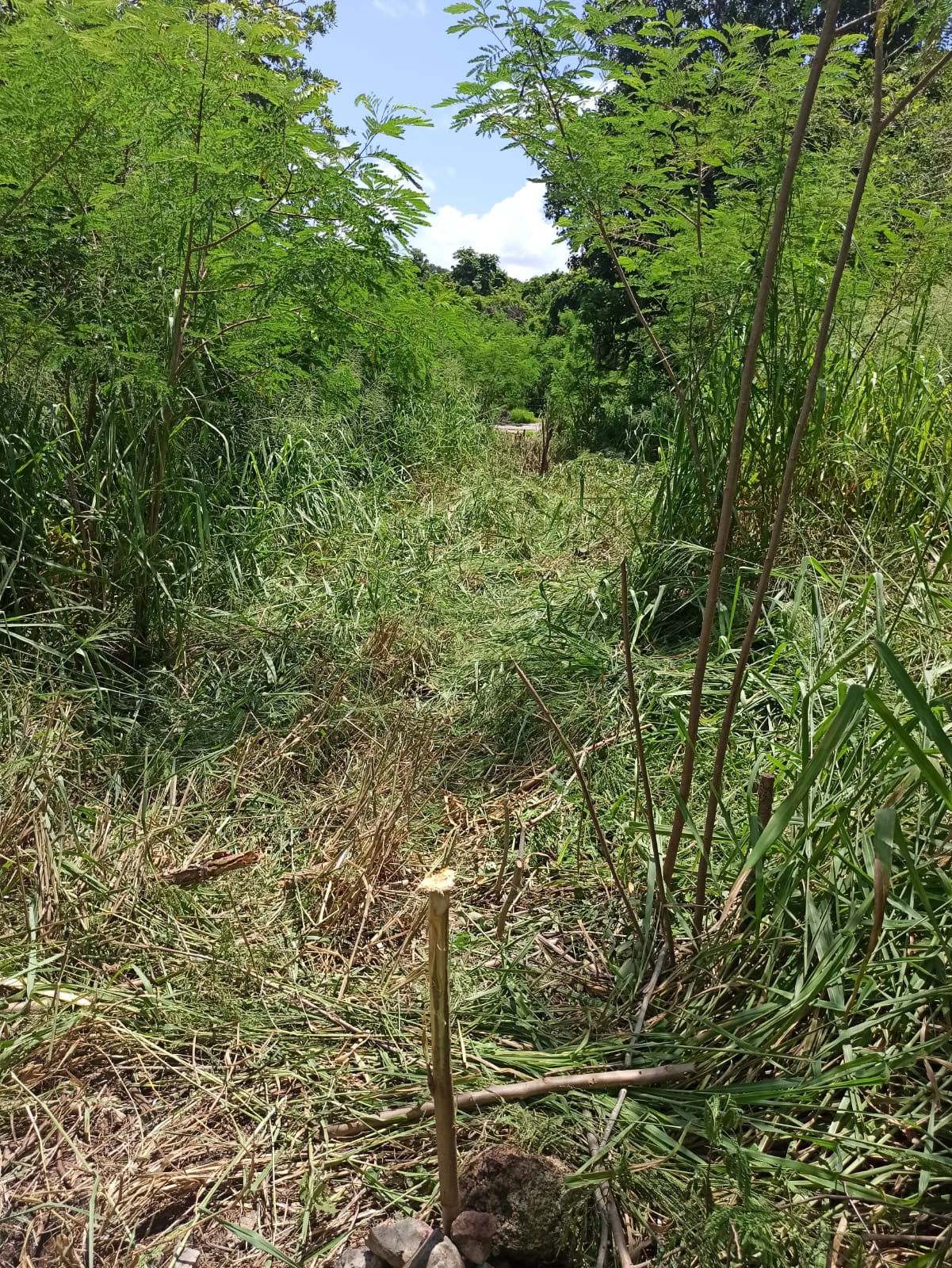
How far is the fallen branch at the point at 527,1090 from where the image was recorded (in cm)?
126

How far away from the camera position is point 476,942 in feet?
5.61

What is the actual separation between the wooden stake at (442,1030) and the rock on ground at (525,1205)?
5 cm

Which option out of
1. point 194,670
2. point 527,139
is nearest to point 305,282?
point 527,139

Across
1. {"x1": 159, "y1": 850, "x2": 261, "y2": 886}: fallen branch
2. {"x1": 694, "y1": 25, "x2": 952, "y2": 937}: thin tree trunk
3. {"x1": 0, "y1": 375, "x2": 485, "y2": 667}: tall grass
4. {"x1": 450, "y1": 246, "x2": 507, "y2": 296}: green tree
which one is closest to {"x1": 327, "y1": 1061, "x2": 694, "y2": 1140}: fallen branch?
{"x1": 694, "y1": 25, "x2": 952, "y2": 937}: thin tree trunk

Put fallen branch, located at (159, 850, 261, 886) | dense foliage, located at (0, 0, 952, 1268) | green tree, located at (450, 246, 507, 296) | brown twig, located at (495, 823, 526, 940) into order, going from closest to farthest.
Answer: dense foliage, located at (0, 0, 952, 1268) → brown twig, located at (495, 823, 526, 940) → fallen branch, located at (159, 850, 261, 886) → green tree, located at (450, 246, 507, 296)

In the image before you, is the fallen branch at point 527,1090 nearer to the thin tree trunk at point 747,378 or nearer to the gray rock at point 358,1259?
the gray rock at point 358,1259

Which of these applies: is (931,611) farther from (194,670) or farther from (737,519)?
(194,670)

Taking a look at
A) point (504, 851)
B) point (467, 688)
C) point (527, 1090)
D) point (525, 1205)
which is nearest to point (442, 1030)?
point (525, 1205)

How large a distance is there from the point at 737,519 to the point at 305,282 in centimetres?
183

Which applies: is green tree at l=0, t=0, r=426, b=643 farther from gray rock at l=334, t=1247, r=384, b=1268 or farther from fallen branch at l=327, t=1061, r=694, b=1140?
gray rock at l=334, t=1247, r=384, b=1268

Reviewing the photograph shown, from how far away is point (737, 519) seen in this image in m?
2.56

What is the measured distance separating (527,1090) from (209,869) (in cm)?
93

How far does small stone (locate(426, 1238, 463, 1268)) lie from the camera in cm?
104

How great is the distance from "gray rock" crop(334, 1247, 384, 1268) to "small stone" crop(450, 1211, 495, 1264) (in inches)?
4.5
